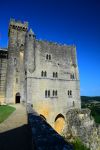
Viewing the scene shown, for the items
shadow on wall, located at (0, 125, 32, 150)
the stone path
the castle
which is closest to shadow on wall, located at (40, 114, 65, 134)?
the castle

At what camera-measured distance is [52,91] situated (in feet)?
119

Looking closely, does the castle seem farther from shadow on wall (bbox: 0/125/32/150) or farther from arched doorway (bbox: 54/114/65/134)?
shadow on wall (bbox: 0/125/32/150)

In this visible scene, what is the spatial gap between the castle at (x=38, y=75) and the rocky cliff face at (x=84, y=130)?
383 inches

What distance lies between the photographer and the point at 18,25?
38.2m

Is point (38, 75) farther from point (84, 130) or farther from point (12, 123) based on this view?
point (12, 123)

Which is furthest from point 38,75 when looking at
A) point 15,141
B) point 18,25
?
point 15,141

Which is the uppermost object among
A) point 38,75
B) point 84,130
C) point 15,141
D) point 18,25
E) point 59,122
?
point 18,25

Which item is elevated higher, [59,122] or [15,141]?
[15,141]

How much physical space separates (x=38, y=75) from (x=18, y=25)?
1163 centimetres

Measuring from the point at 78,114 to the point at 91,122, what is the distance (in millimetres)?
2007

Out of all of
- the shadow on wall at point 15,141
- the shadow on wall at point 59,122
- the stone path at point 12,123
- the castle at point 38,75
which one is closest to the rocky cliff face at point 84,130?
the stone path at point 12,123

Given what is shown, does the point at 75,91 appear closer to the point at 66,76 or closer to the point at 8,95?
the point at 66,76

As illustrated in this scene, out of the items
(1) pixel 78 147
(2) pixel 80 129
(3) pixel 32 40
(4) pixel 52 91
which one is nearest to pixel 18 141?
(1) pixel 78 147

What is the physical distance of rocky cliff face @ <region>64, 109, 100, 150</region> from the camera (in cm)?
2139
